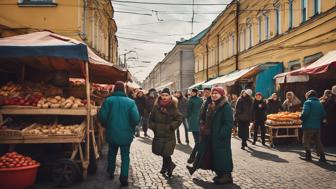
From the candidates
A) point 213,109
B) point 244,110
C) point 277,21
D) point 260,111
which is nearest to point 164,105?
point 213,109

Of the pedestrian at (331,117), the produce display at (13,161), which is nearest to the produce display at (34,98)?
the produce display at (13,161)

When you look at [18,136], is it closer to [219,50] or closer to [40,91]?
[40,91]

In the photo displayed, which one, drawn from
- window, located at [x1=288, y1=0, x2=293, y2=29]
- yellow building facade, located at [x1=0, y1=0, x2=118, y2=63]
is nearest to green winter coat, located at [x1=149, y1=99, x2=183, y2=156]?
window, located at [x1=288, y1=0, x2=293, y2=29]

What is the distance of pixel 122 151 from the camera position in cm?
706

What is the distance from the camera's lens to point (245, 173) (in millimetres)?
8383

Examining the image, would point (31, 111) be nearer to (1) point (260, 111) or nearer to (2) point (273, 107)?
(1) point (260, 111)

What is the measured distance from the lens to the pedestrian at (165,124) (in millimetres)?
7676

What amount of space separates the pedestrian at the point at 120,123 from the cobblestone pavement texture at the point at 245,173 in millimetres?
511

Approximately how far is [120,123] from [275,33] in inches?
626

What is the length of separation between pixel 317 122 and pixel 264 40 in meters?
13.5

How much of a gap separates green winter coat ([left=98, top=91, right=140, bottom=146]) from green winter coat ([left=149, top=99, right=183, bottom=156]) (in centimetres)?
65

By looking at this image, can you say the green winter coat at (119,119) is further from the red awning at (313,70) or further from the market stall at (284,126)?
the market stall at (284,126)

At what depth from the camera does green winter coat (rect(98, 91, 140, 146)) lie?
23.2 feet

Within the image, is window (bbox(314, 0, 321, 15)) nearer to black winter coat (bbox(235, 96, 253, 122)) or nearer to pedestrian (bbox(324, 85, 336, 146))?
pedestrian (bbox(324, 85, 336, 146))
